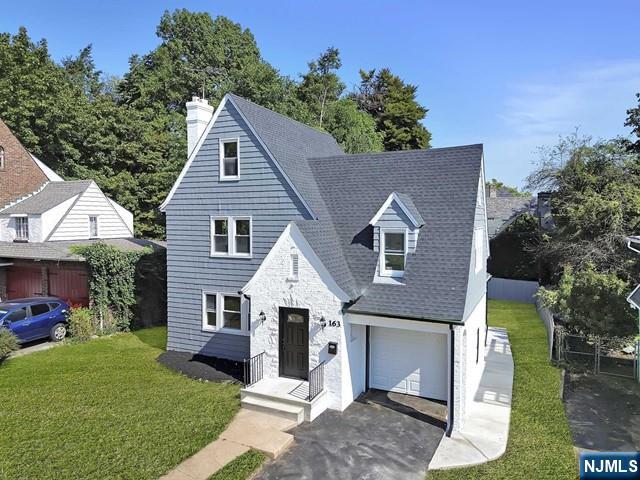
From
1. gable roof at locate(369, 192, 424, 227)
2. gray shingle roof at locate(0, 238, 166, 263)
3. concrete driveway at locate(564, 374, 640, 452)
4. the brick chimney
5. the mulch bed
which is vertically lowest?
concrete driveway at locate(564, 374, 640, 452)

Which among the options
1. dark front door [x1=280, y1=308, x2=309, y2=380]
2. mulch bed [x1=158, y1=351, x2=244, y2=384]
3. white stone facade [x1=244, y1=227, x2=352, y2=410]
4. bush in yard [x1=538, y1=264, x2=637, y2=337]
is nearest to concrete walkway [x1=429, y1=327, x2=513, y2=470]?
white stone facade [x1=244, y1=227, x2=352, y2=410]

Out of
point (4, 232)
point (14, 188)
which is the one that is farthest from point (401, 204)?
point (14, 188)

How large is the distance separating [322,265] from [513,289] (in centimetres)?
2372

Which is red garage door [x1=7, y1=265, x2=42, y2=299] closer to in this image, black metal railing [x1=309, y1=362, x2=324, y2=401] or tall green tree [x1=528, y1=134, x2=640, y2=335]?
black metal railing [x1=309, y1=362, x2=324, y2=401]

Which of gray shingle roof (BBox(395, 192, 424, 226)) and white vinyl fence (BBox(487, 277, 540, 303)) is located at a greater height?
gray shingle roof (BBox(395, 192, 424, 226))

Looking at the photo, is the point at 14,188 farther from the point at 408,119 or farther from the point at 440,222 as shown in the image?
the point at 408,119

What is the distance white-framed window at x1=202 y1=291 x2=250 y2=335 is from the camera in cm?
1511

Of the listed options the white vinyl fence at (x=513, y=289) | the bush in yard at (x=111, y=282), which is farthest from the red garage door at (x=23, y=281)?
the white vinyl fence at (x=513, y=289)

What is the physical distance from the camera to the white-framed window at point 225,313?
15.1 metres

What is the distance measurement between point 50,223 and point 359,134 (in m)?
26.9

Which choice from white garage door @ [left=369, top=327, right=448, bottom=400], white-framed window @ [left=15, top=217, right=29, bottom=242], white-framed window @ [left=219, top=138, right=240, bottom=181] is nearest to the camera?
white garage door @ [left=369, top=327, right=448, bottom=400]

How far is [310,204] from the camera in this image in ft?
46.0

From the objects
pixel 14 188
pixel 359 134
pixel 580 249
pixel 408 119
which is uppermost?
pixel 408 119

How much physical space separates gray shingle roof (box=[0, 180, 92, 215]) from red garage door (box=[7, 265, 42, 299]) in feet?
10.1
